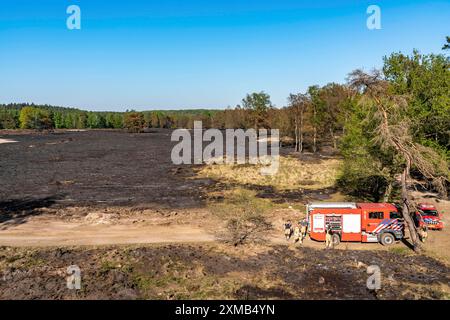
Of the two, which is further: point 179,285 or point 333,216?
point 333,216

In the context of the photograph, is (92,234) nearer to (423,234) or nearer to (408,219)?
(408,219)

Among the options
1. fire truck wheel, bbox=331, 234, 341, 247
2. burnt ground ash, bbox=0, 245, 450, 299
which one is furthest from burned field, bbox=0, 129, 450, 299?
fire truck wheel, bbox=331, 234, 341, 247

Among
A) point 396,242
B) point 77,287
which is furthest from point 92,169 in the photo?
point 396,242

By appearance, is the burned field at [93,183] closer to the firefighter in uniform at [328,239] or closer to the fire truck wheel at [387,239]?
the firefighter in uniform at [328,239]

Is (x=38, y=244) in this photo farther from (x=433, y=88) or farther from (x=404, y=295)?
(x=433, y=88)

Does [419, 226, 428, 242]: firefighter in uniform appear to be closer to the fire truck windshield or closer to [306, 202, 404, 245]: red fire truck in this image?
[306, 202, 404, 245]: red fire truck
